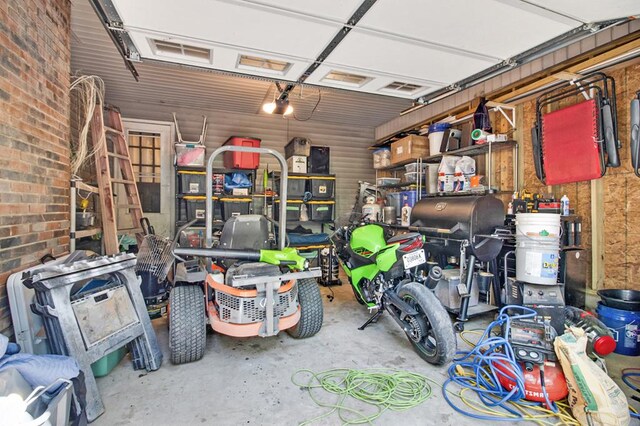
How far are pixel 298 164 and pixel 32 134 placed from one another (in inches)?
153

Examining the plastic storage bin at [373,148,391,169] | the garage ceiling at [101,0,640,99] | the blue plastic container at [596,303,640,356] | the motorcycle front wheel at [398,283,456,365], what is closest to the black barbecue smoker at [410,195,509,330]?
the motorcycle front wheel at [398,283,456,365]

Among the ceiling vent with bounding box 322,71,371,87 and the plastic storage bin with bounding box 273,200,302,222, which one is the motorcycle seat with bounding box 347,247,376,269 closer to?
the ceiling vent with bounding box 322,71,371,87

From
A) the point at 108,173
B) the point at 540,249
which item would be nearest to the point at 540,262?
the point at 540,249

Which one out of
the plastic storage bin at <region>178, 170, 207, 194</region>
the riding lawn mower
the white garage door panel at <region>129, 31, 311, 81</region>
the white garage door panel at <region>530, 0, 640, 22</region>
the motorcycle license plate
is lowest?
the riding lawn mower

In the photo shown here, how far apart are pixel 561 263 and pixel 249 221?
131 inches

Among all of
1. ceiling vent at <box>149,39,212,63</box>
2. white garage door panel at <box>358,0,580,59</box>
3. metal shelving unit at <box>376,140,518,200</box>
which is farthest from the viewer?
metal shelving unit at <box>376,140,518,200</box>

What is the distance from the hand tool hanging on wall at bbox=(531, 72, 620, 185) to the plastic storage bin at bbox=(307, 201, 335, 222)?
337 cm

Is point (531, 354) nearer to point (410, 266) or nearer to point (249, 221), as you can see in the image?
point (410, 266)

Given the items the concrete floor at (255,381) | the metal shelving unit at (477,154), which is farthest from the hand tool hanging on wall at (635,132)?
the concrete floor at (255,381)

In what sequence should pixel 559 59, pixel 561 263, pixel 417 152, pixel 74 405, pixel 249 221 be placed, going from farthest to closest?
pixel 417 152 → pixel 559 59 → pixel 561 263 → pixel 249 221 → pixel 74 405

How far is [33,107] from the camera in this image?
224cm

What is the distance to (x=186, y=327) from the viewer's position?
232 centimetres

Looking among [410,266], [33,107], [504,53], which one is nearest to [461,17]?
[504,53]

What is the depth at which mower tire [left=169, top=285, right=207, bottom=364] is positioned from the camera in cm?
230
